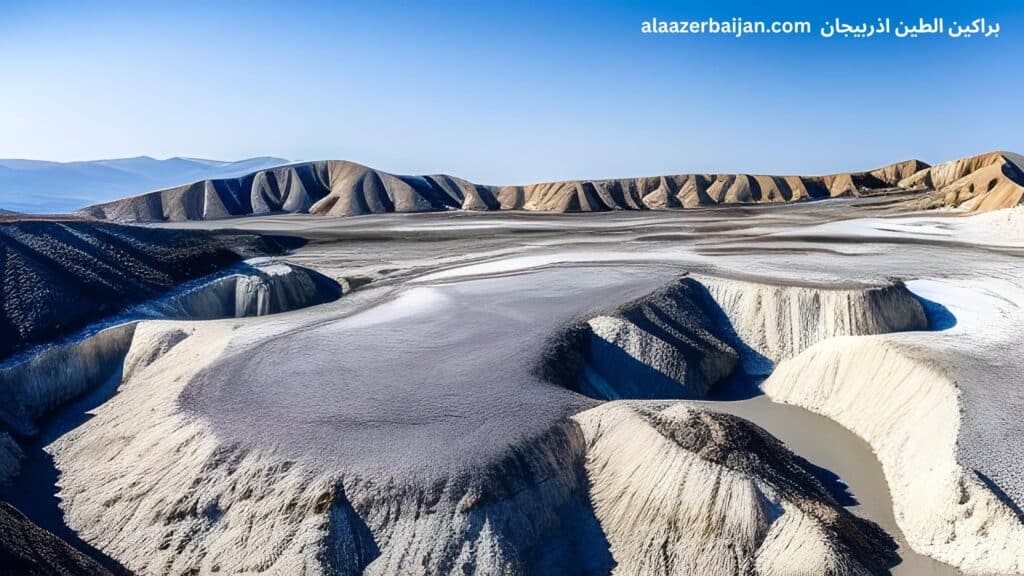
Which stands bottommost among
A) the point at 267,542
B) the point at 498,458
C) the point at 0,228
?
the point at 267,542

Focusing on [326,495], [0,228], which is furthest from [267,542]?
[0,228]

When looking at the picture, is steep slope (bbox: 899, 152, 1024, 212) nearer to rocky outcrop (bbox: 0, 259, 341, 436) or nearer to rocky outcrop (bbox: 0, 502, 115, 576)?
rocky outcrop (bbox: 0, 259, 341, 436)

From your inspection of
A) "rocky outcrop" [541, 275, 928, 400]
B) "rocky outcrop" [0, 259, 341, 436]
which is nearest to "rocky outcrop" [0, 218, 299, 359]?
"rocky outcrop" [0, 259, 341, 436]

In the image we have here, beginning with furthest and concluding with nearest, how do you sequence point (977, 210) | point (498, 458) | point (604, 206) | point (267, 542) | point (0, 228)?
1. point (604, 206)
2. point (977, 210)
3. point (0, 228)
4. point (498, 458)
5. point (267, 542)

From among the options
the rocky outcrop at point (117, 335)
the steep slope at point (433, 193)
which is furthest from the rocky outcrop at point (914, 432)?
the steep slope at point (433, 193)

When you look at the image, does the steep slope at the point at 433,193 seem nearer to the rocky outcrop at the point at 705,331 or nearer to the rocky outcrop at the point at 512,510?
the rocky outcrop at the point at 705,331

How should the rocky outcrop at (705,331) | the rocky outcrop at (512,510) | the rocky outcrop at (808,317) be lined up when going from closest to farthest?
the rocky outcrop at (512,510) → the rocky outcrop at (705,331) → the rocky outcrop at (808,317)

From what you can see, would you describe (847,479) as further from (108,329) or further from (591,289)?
(108,329)

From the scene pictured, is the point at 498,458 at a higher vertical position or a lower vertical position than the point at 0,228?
lower
